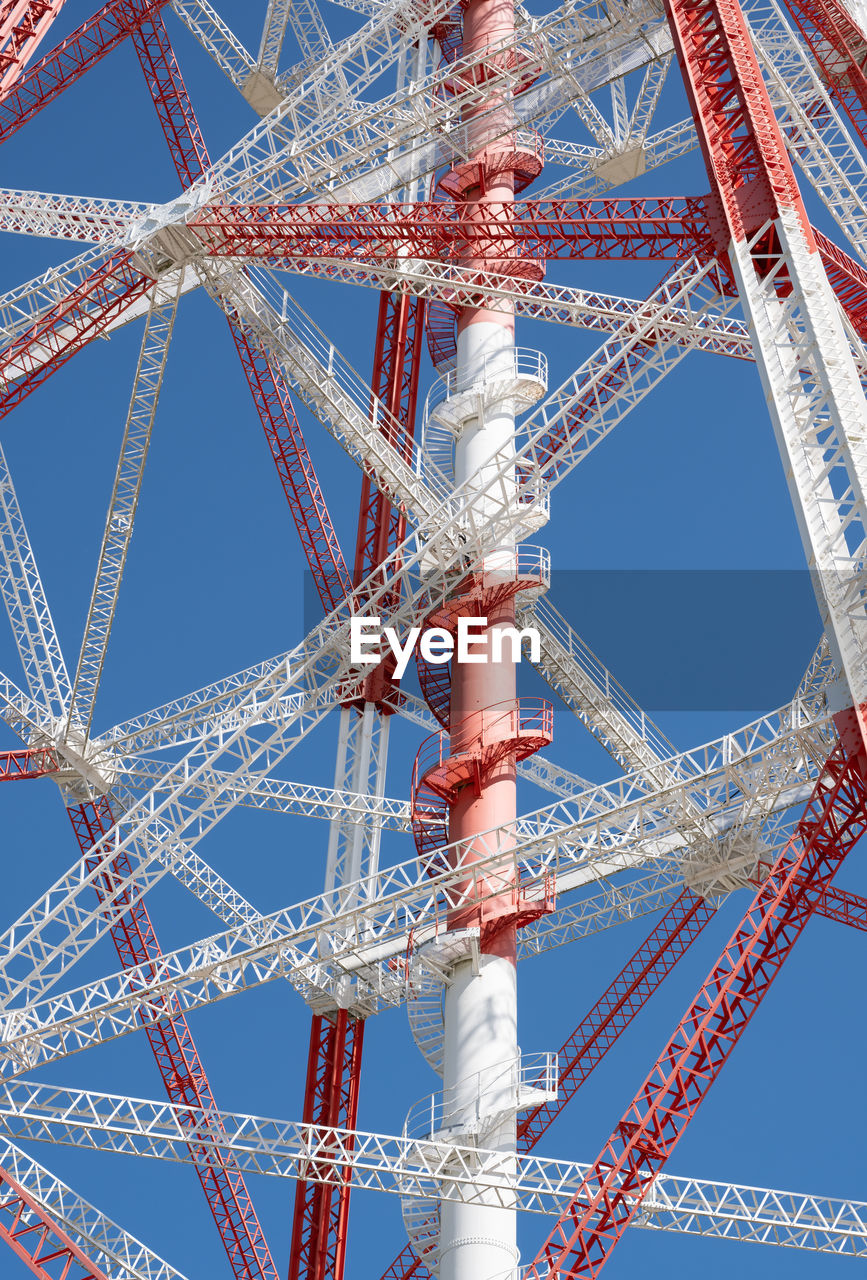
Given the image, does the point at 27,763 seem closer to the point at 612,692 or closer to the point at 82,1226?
the point at 82,1226

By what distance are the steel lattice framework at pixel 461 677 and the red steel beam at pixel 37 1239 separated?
12 centimetres

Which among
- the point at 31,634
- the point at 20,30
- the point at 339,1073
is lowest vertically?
the point at 339,1073

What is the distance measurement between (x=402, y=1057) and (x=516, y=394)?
4481cm

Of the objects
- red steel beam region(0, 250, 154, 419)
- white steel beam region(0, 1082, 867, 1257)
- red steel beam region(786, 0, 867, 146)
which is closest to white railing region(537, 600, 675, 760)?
red steel beam region(0, 250, 154, 419)

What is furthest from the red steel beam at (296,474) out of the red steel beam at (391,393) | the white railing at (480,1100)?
the white railing at (480,1100)

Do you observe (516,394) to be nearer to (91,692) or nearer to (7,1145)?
(91,692)

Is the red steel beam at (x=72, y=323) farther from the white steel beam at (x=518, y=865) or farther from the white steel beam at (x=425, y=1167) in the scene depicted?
the white steel beam at (x=425, y=1167)

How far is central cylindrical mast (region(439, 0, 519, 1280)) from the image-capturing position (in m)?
34.1

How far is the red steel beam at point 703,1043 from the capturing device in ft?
94.3

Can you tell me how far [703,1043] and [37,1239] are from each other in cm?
1253

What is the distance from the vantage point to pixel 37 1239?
33531mm

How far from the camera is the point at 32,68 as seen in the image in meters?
47.3

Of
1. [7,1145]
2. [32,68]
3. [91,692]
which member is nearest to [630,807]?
[7,1145]

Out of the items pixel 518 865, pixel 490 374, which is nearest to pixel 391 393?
pixel 490 374
